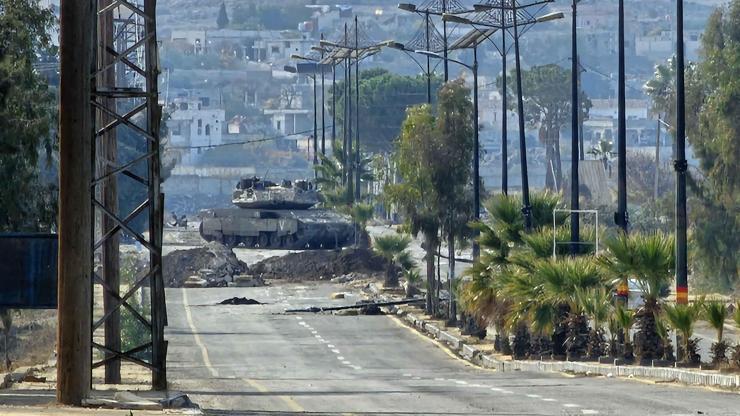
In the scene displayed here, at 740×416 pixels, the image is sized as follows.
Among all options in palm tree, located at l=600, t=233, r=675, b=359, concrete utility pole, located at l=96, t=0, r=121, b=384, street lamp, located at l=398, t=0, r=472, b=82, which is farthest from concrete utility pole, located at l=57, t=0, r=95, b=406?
street lamp, located at l=398, t=0, r=472, b=82

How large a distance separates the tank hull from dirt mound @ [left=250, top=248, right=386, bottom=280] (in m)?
6.19

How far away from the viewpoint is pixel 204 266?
3100 inches

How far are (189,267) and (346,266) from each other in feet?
20.8

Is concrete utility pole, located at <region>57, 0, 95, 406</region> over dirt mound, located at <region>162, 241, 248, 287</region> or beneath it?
over

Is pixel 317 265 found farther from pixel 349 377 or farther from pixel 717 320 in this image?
pixel 717 320

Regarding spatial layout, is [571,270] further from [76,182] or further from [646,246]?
[76,182]

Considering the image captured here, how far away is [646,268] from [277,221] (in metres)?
59.6

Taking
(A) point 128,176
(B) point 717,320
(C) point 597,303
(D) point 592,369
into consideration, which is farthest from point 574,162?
(A) point 128,176

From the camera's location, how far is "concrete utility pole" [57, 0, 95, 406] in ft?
68.9

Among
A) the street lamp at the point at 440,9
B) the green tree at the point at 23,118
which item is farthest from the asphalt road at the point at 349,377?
the street lamp at the point at 440,9

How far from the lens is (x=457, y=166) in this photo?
5559 centimetres

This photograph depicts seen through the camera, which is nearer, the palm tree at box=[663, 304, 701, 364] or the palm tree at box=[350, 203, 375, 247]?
the palm tree at box=[663, 304, 701, 364]

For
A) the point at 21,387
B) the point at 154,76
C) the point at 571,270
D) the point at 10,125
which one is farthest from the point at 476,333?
the point at 154,76

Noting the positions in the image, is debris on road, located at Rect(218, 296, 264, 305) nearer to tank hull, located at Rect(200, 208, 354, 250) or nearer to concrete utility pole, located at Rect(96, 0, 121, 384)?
tank hull, located at Rect(200, 208, 354, 250)
